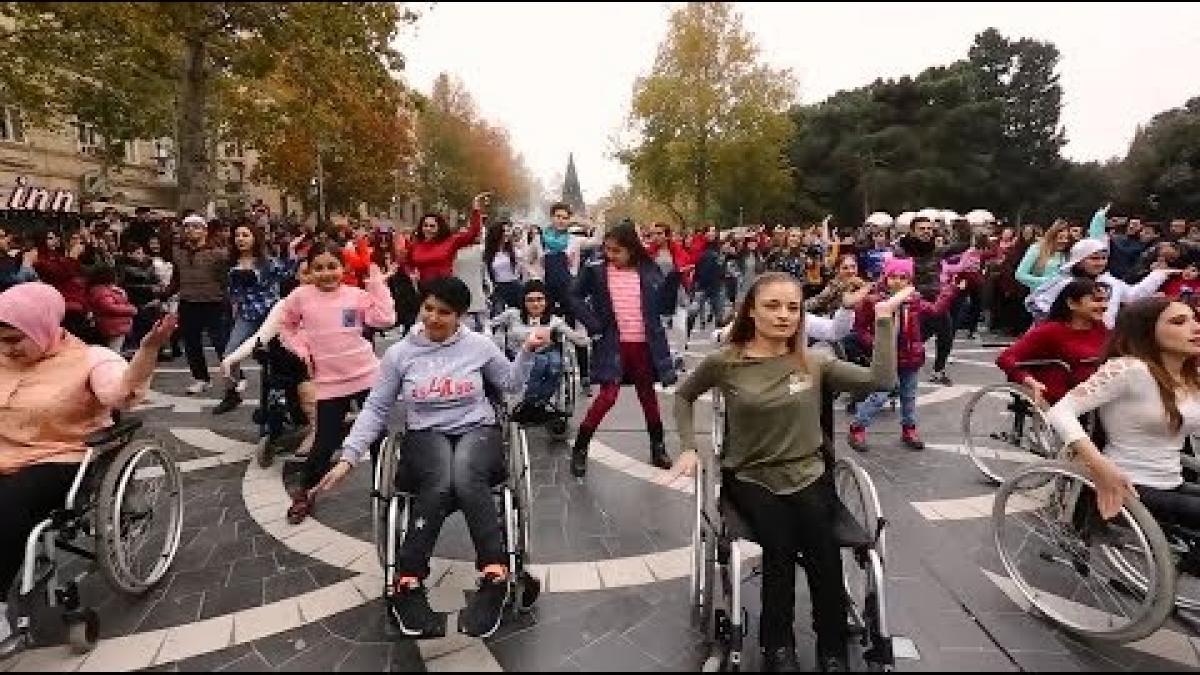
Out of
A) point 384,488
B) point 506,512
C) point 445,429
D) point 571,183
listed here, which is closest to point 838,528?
point 506,512

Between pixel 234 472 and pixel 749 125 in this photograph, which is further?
pixel 749 125

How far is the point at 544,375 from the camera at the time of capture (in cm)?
630

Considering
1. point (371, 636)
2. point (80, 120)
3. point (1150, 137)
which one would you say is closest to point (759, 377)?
point (371, 636)

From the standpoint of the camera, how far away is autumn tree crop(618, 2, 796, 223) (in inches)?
1176

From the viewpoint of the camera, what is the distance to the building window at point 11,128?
21041 millimetres

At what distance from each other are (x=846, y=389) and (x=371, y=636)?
2396 millimetres

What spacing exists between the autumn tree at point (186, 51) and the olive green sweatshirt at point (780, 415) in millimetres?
4540

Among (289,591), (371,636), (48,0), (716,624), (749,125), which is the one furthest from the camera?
(749,125)

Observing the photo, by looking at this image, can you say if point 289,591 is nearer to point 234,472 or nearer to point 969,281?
point 234,472

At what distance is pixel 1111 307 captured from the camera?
19.0 feet

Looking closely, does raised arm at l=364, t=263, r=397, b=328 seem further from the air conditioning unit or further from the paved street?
the air conditioning unit

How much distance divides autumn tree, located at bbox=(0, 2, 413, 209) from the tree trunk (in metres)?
0.02

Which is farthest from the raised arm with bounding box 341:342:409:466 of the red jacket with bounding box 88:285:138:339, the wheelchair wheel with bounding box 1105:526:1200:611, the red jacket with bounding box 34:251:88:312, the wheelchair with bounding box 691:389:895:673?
the red jacket with bounding box 34:251:88:312

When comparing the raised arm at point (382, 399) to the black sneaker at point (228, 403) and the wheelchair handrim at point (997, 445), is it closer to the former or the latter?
the wheelchair handrim at point (997, 445)
